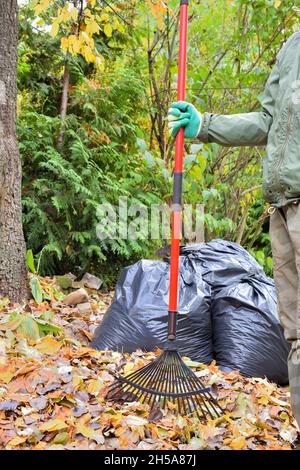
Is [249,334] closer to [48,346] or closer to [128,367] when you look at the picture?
[128,367]

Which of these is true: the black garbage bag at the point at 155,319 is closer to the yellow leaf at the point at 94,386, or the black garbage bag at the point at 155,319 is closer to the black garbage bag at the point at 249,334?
the black garbage bag at the point at 249,334

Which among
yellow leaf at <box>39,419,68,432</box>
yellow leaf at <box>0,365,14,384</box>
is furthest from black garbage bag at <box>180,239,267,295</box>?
yellow leaf at <box>39,419,68,432</box>

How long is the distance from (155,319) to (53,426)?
1.11m

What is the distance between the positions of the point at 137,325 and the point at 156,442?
3.37 feet

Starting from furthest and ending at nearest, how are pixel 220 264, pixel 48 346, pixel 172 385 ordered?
pixel 220 264
pixel 48 346
pixel 172 385

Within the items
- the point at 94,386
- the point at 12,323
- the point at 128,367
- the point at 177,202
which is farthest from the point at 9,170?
the point at 94,386

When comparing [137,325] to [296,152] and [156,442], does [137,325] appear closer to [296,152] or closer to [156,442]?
[156,442]

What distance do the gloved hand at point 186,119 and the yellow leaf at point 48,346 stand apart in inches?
48.5

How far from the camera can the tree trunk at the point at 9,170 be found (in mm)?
3305

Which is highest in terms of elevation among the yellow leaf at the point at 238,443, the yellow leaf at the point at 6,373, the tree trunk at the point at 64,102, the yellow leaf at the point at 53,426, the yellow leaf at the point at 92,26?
the yellow leaf at the point at 92,26

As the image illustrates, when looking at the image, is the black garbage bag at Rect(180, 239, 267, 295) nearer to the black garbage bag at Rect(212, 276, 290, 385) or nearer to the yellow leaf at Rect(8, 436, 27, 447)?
the black garbage bag at Rect(212, 276, 290, 385)

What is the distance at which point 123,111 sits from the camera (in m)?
4.88

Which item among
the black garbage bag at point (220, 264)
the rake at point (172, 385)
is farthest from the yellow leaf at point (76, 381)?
the black garbage bag at point (220, 264)
